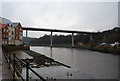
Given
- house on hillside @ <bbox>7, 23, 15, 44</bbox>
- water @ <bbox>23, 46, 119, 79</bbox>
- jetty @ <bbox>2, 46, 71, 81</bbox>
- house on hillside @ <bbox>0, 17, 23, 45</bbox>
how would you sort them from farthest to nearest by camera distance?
1. house on hillside @ <bbox>7, 23, 15, 44</bbox>
2. house on hillside @ <bbox>0, 17, 23, 45</bbox>
3. water @ <bbox>23, 46, 119, 79</bbox>
4. jetty @ <bbox>2, 46, 71, 81</bbox>

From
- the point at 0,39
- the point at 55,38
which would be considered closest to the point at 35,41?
the point at 55,38

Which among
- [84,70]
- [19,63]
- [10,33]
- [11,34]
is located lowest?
[84,70]

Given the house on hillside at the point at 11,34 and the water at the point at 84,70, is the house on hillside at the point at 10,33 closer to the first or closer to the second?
the house on hillside at the point at 11,34

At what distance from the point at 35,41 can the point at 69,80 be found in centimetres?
10339

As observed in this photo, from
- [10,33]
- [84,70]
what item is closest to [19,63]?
[84,70]

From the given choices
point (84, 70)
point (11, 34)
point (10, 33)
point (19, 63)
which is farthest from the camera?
point (11, 34)

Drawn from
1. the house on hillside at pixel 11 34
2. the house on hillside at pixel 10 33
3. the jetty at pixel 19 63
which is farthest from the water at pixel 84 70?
the house on hillside at pixel 11 34

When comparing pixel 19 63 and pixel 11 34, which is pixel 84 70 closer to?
pixel 19 63

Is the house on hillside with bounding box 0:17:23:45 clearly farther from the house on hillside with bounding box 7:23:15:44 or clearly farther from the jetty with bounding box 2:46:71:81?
the jetty with bounding box 2:46:71:81

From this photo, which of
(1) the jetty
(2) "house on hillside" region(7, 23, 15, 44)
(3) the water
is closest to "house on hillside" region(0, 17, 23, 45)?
(2) "house on hillside" region(7, 23, 15, 44)

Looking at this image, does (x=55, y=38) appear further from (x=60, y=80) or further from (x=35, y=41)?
(x=60, y=80)

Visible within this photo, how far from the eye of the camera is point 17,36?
48594 mm

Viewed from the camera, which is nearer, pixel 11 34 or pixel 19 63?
pixel 19 63

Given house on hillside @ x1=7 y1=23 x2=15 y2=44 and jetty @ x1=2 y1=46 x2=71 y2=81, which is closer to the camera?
jetty @ x1=2 y1=46 x2=71 y2=81
